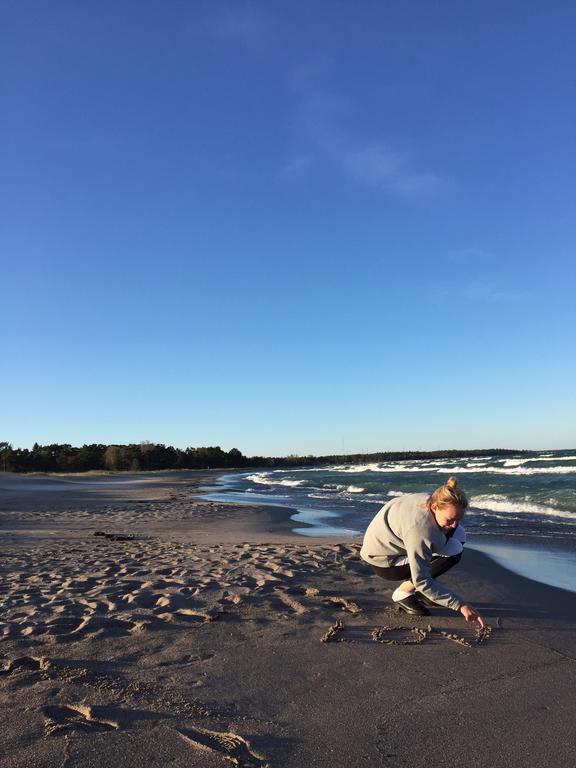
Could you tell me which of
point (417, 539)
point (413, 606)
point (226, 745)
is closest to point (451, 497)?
point (417, 539)

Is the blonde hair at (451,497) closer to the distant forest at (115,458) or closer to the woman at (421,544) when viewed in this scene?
the woman at (421,544)

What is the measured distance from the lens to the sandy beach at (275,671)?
255 cm

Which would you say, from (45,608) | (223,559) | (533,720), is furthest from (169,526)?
(533,720)

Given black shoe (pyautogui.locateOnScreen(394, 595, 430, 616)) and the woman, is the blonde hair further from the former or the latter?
black shoe (pyautogui.locateOnScreen(394, 595, 430, 616))

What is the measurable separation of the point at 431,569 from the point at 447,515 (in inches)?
35.4

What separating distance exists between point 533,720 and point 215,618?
8.40 ft

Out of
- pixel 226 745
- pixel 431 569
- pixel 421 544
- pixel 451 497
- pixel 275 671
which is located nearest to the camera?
pixel 226 745

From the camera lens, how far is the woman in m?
3.99

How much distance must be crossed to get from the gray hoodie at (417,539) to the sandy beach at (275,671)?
36 cm

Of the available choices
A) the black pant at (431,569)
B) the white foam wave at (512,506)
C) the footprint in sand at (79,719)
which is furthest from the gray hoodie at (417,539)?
the white foam wave at (512,506)

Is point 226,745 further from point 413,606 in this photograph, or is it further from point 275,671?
point 413,606

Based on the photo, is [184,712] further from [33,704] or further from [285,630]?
[285,630]

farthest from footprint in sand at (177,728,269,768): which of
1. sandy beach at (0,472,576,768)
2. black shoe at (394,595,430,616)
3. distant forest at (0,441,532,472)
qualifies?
distant forest at (0,441,532,472)

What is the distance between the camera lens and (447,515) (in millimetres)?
3996
